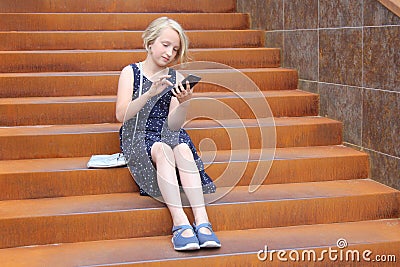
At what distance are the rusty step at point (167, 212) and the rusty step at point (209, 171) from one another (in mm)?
56

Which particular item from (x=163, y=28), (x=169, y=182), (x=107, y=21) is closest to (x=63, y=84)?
(x=107, y=21)

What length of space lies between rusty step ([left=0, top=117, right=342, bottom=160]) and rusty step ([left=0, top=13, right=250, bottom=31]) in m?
1.30

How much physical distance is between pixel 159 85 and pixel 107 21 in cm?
203

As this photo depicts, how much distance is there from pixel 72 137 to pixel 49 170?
36cm

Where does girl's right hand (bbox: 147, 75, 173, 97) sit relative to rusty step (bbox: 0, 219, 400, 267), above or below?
above

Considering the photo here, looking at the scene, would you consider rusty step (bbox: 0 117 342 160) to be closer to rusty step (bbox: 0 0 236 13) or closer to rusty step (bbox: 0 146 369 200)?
rusty step (bbox: 0 146 369 200)

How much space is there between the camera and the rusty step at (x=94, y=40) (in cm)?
447

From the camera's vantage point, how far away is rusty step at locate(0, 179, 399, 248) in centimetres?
288

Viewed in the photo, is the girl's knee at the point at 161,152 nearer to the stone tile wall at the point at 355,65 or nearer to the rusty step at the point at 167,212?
the rusty step at the point at 167,212

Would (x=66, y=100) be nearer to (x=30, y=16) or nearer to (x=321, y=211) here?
(x=30, y=16)

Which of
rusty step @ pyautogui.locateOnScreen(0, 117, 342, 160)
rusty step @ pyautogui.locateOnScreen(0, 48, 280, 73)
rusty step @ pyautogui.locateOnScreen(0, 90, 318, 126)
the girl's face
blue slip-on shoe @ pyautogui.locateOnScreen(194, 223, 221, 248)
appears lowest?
blue slip-on shoe @ pyautogui.locateOnScreen(194, 223, 221, 248)

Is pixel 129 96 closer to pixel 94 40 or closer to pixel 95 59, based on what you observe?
pixel 95 59

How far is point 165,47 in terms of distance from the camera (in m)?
3.05

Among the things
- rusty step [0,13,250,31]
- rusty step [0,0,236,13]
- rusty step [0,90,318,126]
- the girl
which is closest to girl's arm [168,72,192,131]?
the girl
